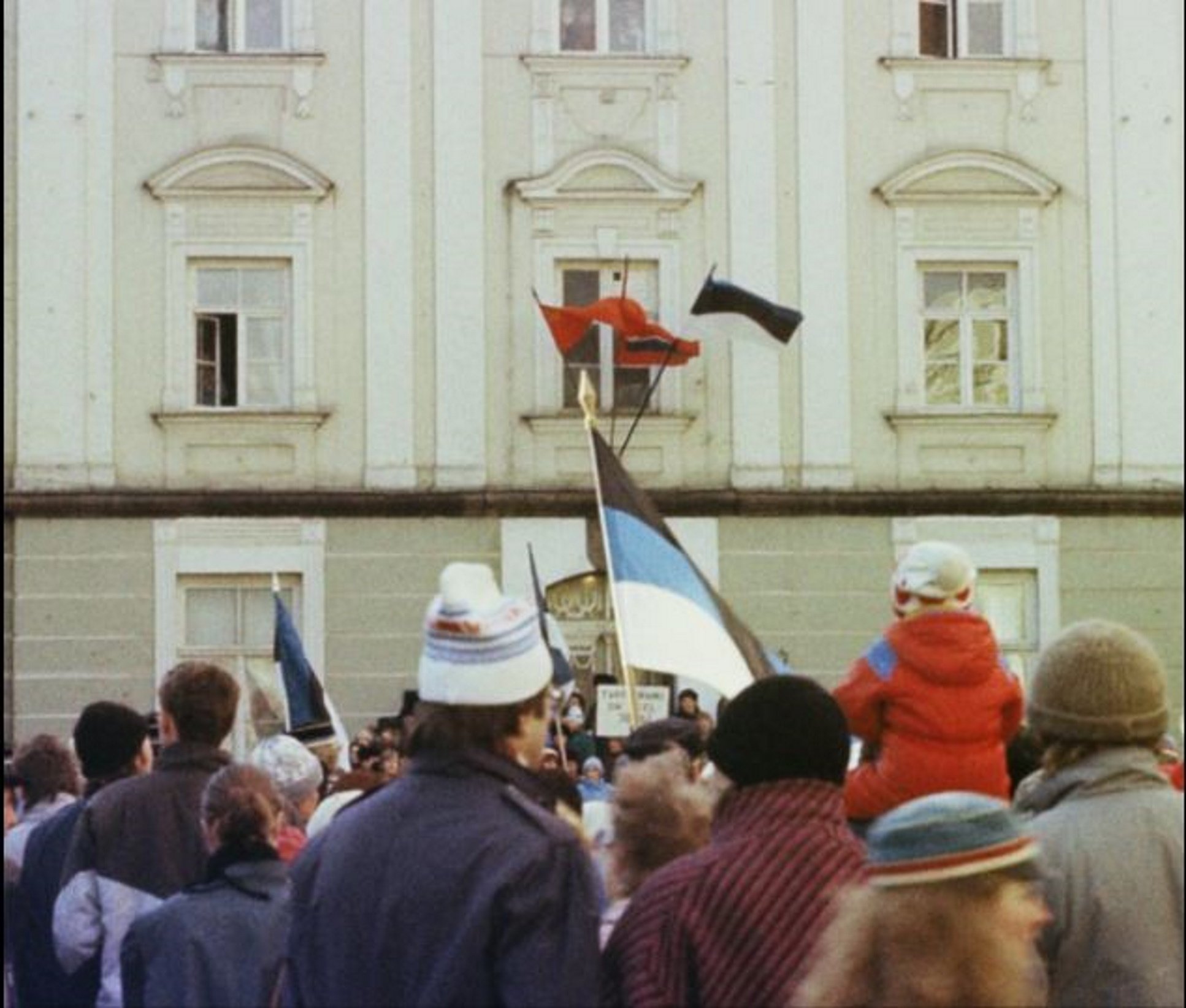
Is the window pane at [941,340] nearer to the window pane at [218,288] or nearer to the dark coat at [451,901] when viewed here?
the window pane at [218,288]

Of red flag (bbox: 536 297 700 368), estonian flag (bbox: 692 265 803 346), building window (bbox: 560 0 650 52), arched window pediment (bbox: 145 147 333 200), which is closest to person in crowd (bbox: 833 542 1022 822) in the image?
estonian flag (bbox: 692 265 803 346)

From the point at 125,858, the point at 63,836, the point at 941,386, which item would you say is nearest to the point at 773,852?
the point at 125,858

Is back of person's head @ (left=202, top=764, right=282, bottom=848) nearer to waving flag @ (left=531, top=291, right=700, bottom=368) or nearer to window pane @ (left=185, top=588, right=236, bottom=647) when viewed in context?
waving flag @ (left=531, top=291, right=700, bottom=368)

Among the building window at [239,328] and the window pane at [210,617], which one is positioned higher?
the building window at [239,328]

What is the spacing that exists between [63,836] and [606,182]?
1783cm

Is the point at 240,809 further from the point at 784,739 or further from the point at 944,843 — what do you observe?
the point at 944,843

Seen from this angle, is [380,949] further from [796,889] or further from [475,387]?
[475,387]

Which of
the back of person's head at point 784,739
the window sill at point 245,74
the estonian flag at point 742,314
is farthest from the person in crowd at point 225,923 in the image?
the window sill at point 245,74

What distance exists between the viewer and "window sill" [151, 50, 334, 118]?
A: 84.2 feet

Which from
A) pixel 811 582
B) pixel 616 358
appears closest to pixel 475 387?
pixel 616 358

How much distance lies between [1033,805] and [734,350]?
20.5 metres

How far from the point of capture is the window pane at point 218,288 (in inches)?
1010

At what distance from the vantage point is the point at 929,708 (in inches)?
254

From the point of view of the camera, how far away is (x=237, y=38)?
25.9m
